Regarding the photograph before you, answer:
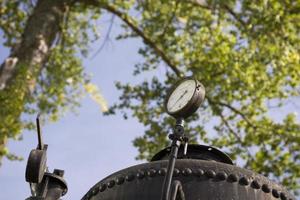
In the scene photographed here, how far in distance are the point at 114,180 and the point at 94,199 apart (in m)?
0.24

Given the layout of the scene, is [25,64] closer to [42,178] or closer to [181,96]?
[42,178]

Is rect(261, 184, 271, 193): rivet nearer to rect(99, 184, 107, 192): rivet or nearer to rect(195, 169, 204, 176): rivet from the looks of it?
rect(195, 169, 204, 176): rivet

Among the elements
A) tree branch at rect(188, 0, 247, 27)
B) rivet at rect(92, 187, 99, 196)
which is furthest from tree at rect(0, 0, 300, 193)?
rivet at rect(92, 187, 99, 196)

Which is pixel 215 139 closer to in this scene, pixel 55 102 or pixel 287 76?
pixel 287 76

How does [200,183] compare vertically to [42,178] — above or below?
below

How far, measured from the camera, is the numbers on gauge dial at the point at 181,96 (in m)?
3.69

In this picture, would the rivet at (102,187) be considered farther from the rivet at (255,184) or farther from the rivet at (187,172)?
the rivet at (255,184)

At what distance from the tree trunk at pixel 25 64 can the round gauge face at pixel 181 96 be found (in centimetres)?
636

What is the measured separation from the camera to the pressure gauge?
362 centimetres

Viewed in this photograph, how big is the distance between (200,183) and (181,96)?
645mm

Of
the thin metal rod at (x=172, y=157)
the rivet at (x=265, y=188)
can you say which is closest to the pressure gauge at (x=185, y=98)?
the thin metal rod at (x=172, y=157)

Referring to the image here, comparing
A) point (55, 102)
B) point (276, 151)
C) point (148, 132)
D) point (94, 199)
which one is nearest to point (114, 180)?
point (94, 199)

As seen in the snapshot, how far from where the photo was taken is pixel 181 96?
12.4ft

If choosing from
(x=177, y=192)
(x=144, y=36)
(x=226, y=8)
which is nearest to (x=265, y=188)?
(x=177, y=192)
